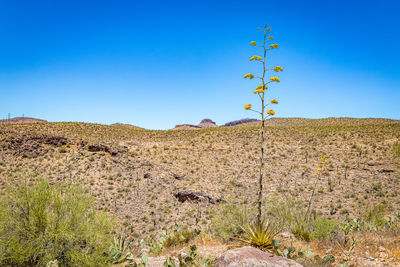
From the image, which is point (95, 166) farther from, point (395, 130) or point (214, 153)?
point (395, 130)

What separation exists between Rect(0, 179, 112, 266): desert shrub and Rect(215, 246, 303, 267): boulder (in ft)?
10.5

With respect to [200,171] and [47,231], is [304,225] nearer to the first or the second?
[47,231]

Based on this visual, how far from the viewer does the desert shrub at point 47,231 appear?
5.04 metres

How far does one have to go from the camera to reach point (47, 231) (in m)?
5.52

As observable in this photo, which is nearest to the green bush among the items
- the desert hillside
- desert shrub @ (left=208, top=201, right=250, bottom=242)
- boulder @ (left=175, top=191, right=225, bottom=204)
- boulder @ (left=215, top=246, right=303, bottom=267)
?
desert shrub @ (left=208, top=201, right=250, bottom=242)

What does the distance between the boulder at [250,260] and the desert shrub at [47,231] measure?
10.5 feet

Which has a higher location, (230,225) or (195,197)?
(230,225)

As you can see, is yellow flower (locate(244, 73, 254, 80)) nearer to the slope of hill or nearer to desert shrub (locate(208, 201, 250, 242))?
desert shrub (locate(208, 201, 250, 242))

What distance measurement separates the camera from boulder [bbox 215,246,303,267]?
13.0 ft

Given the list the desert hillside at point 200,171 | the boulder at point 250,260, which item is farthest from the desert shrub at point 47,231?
the desert hillside at point 200,171

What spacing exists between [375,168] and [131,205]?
769 inches

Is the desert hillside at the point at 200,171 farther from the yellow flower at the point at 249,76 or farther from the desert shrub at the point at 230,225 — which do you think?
the yellow flower at the point at 249,76

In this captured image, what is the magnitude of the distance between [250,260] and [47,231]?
480 centimetres

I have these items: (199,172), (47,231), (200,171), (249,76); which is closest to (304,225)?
(249,76)
